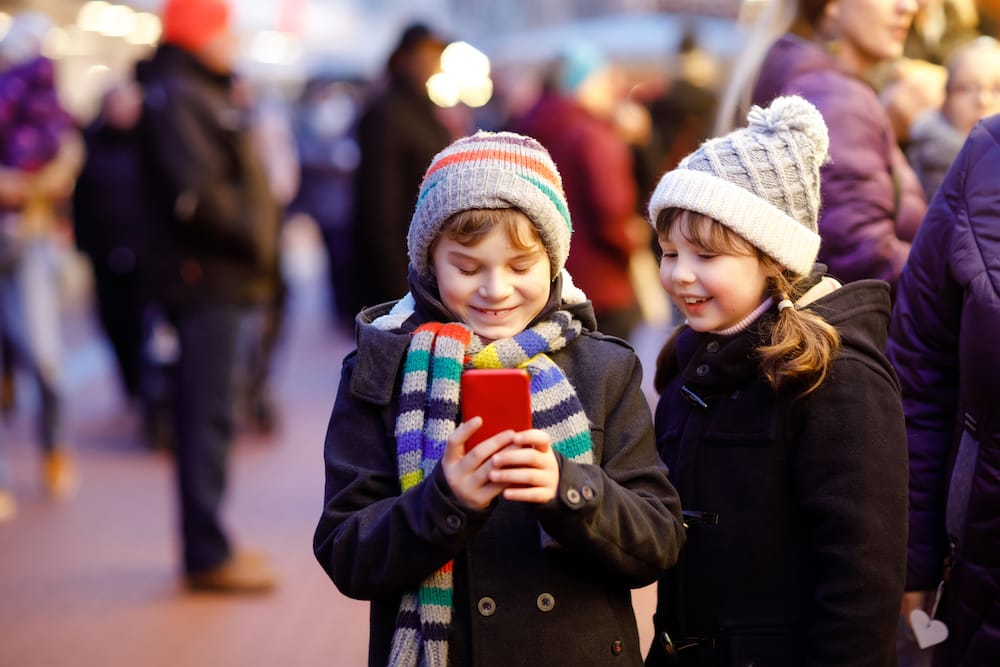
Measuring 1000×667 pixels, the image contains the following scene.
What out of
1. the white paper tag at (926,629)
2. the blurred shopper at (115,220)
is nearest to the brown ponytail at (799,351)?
the white paper tag at (926,629)

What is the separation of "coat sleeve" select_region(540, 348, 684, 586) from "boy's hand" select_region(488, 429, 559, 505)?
1.3 inches

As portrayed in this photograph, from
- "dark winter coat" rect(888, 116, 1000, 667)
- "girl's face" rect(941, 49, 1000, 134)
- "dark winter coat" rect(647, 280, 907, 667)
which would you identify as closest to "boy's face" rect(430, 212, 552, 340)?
"dark winter coat" rect(647, 280, 907, 667)

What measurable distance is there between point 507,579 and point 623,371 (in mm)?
433

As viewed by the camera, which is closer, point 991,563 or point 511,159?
point 511,159

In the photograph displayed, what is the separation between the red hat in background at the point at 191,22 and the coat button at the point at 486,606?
13.9 ft

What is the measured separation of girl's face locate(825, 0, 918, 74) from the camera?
3.58m

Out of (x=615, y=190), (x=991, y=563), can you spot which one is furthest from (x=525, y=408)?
(x=615, y=190)

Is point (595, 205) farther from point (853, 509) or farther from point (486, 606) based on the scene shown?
point (486, 606)

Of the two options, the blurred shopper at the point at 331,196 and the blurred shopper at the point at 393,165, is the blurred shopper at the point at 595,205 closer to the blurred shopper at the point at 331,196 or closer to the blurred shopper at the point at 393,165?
the blurred shopper at the point at 393,165

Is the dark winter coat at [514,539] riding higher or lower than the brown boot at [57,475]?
higher

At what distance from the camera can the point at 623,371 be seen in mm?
2461

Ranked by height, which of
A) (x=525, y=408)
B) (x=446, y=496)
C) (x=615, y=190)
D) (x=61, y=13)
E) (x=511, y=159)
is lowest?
(x=446, y=496)

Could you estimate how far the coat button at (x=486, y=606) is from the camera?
7.64ft

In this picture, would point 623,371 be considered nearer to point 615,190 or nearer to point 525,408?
point 525,408
